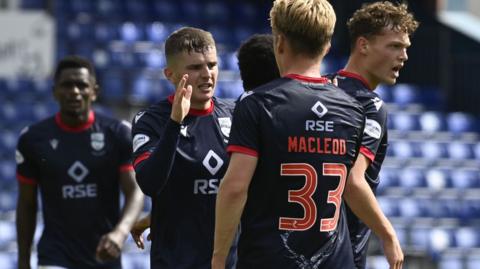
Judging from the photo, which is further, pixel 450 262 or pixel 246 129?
pixel 450 262

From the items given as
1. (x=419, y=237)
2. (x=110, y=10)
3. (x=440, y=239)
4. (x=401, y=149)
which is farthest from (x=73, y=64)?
(x=110, y=10)

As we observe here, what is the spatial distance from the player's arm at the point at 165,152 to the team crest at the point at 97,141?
231 cm

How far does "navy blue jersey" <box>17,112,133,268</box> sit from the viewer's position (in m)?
7.25

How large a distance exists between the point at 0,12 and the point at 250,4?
13.7 feet

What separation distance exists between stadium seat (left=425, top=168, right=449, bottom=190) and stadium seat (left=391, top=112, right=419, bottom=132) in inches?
38.9

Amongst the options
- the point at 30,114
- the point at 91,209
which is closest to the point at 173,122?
the point at 91,209

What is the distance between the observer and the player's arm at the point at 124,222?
7.02m

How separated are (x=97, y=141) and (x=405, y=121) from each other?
31.4ft

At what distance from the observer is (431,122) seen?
16609 mm

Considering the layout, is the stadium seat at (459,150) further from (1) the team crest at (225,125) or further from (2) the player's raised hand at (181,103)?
(2) the player's raised hand at (181,103)

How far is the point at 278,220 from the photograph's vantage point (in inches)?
181

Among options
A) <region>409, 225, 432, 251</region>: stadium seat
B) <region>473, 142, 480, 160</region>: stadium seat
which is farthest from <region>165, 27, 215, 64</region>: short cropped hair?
<region>473, 142, 480, 160</region>: stadium seat

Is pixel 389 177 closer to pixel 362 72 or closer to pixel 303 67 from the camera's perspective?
pixel 362 72

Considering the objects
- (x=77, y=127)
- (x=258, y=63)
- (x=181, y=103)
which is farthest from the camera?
(x=77, y=127)
